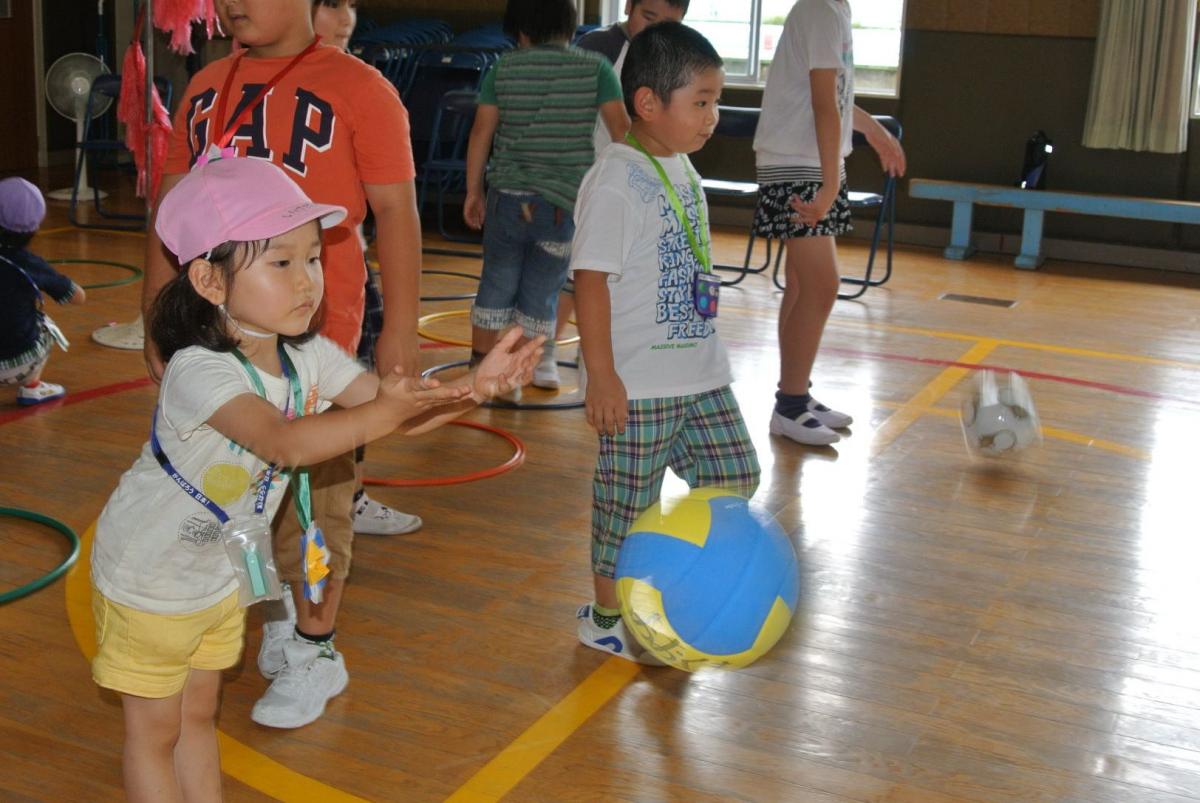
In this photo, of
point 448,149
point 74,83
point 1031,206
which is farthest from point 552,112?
point 74,83

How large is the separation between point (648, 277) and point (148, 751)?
5.14 feet

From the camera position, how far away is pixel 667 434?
3223mm

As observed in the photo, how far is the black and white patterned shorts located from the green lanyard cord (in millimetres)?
3053

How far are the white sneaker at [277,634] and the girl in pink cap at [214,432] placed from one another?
2.73 ft

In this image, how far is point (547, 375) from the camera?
19.8 feet

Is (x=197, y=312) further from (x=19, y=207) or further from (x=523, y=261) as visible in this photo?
(x=19, y=207)

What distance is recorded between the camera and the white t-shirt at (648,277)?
3.13 m

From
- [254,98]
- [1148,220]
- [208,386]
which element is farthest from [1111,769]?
[1148,220]

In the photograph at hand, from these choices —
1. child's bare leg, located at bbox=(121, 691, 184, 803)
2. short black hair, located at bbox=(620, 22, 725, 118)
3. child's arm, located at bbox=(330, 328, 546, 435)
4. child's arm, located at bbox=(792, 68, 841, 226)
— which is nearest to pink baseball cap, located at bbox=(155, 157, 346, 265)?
child's arm, located at bbox=(330, 328, 546, 435)

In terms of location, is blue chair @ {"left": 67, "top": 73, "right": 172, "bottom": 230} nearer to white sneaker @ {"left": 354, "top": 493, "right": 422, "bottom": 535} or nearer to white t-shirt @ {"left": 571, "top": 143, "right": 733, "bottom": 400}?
white sneaker @ {"left": 354, "top": 493, "right": 422, "bottom": 535}

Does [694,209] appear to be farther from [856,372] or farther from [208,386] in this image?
[856,372]

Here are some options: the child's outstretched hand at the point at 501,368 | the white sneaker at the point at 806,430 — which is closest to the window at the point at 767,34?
the white sneaker at the point at 806,430

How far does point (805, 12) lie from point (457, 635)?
2.89 metres

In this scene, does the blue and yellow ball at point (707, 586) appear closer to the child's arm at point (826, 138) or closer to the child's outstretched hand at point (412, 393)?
the child's outstretched hand at point (412, 393)
